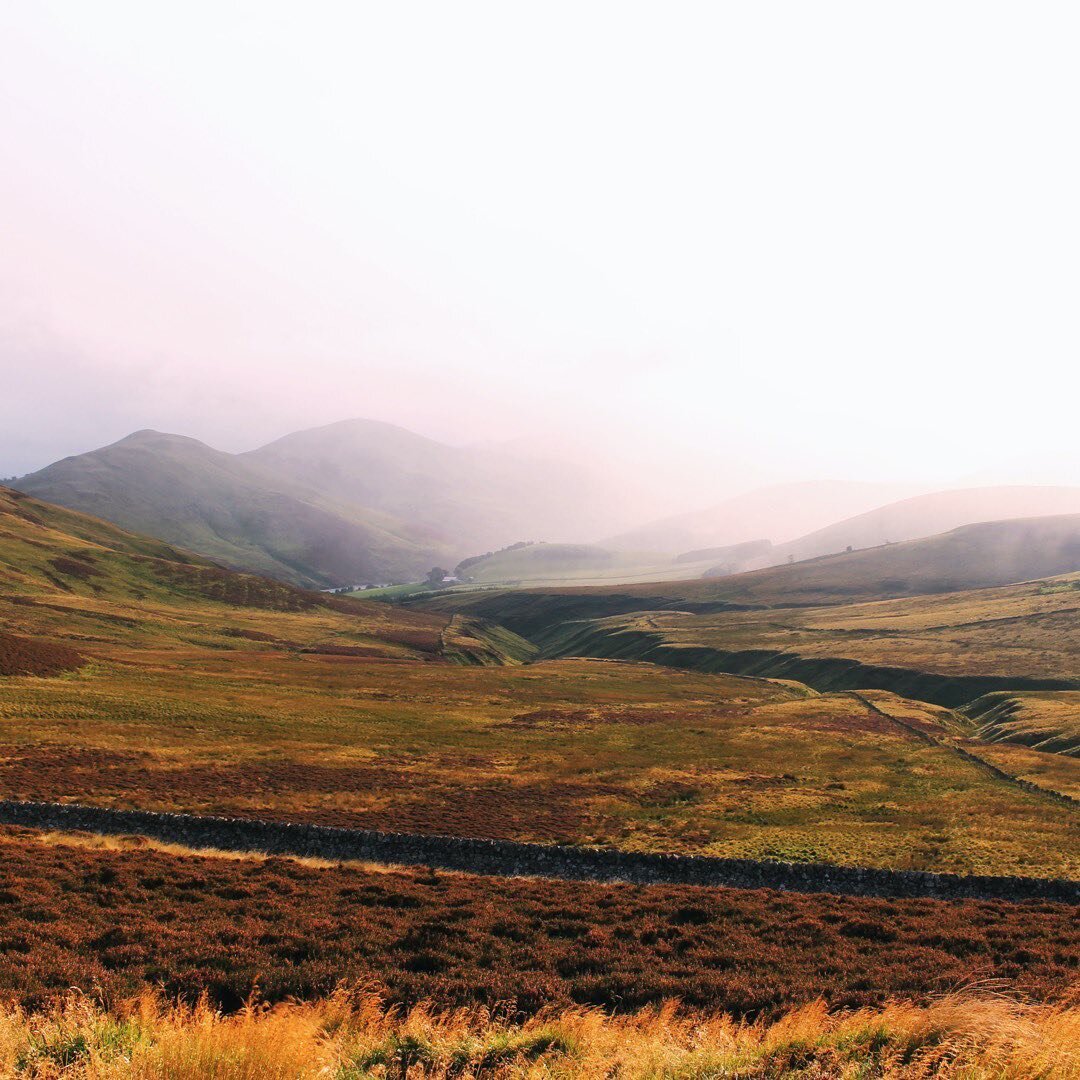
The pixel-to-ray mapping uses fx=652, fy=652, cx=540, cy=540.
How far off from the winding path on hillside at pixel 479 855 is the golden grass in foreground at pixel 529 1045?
2142 cm

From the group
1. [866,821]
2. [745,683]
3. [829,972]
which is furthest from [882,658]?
[829,972]

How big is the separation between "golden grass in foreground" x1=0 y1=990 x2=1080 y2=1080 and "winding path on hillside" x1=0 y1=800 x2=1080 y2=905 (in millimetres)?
21420

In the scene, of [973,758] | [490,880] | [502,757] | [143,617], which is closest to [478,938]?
[490,880]

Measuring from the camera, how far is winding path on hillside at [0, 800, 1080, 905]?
107ft

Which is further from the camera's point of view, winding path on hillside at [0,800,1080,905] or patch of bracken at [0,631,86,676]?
patch of bracken at [0,631,86,676]

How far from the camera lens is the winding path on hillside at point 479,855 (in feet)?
107

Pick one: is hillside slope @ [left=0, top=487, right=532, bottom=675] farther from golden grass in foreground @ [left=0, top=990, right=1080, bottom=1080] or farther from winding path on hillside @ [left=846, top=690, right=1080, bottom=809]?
winding path on hillside @ [left=846, top=690, right=1080, bottom=809]

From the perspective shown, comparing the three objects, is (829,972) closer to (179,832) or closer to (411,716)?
(179,832)

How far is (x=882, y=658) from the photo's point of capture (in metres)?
136

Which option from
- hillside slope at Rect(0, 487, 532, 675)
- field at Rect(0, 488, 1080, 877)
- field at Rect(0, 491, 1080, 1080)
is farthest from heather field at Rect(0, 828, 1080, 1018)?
hillside slope at Rect(0, 487, 532, 675)

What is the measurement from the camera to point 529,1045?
1130 centimetres

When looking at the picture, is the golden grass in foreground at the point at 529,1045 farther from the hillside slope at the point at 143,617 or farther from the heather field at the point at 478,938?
the hillside slope at the point at 143,617

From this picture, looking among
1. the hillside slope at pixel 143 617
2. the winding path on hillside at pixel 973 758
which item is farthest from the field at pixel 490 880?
the hillside slope at pixel 143 617

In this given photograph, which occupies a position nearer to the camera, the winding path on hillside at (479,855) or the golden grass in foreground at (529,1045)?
the golden grass in foreground at (529,1045)
